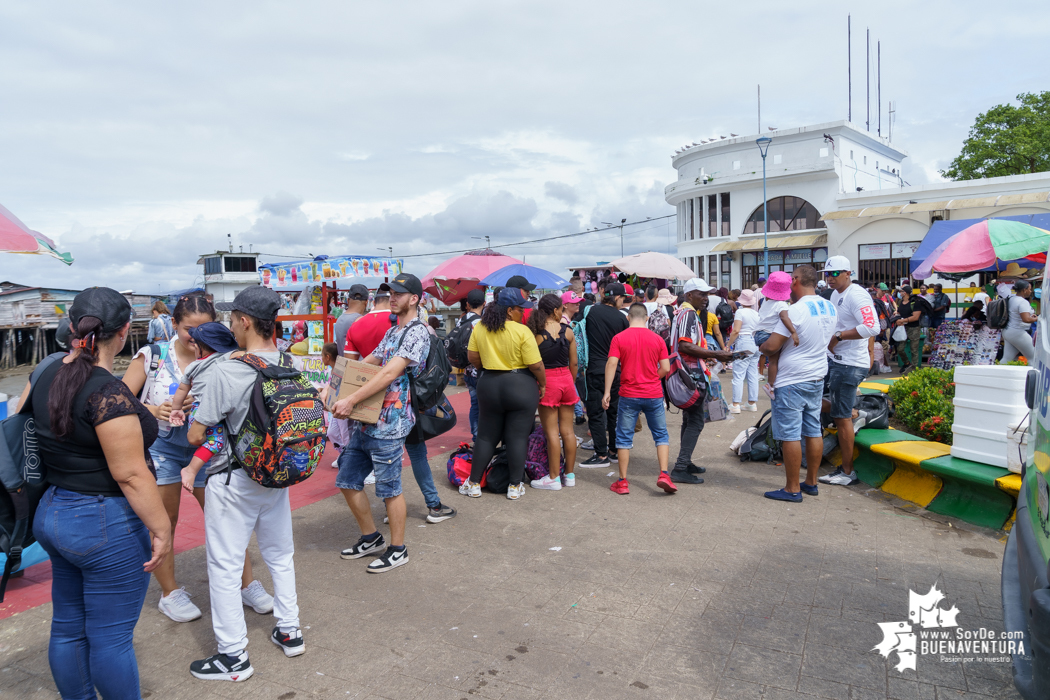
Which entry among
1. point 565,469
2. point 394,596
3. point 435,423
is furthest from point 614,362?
point 394,596

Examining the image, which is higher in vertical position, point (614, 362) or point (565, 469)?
point (614, 362)

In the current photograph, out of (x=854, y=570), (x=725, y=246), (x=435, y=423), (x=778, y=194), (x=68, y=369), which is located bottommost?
(x=854, y=570)

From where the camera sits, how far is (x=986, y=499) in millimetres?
4809

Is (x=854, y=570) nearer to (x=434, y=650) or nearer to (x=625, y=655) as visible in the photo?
(x=625, y=655)

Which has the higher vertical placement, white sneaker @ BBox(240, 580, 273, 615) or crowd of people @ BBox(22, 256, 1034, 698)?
crowd of people @ BBox(22, 256, 1034, 698)

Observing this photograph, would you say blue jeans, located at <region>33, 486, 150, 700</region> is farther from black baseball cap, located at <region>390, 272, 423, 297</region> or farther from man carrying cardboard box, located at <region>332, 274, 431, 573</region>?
black baseball cap, located at <region>390, 272, 423, 297</region>

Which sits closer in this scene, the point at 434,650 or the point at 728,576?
the point at 434,650

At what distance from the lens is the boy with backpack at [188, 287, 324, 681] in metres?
2.93

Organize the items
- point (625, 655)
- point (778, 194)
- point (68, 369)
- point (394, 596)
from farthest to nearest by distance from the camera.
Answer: point (778, 194) < point (394, 596) < point (625, 655) < point (68, 369)

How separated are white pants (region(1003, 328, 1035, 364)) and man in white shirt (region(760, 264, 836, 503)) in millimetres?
5193

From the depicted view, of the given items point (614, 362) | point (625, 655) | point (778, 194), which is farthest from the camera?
point (778, 194)

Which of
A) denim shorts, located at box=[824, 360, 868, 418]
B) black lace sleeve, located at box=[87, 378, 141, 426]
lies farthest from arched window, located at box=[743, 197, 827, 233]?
black lace sleeve, located at box=[87, 378, 141, 426]

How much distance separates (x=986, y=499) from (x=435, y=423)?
4106 mm

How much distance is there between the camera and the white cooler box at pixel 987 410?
15.6ft
